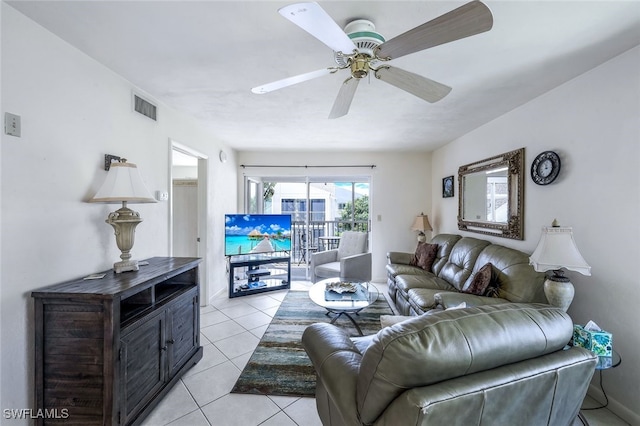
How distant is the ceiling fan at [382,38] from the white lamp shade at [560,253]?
1254mm

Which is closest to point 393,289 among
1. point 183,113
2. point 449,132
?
point 449,132

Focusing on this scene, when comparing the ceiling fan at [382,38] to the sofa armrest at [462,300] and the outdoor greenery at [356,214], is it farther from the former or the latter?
the outdoor greenery at [356,214]

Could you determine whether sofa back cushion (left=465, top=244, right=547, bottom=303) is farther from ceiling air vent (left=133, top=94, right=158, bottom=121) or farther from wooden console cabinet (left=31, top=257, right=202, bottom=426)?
ceiling air vent (left=133, top=94, right=158, bottom=121)

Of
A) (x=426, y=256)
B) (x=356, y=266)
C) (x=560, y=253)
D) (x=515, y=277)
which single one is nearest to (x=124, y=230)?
(x=356, y=266)

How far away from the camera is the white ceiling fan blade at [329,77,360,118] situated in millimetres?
1599

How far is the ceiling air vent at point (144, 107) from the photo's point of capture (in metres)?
2.25

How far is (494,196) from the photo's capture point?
9.94ft

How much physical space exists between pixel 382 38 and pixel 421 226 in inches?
141

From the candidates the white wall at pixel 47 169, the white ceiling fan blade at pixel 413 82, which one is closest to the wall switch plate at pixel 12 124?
the white wall at pixel 47 169

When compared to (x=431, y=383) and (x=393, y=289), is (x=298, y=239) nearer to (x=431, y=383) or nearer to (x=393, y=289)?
(x=393, y=289)

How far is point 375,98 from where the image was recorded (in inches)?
97.3

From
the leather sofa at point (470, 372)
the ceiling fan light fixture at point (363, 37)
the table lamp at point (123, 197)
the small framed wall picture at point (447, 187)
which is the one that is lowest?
the leather sofa at point (470, 372)

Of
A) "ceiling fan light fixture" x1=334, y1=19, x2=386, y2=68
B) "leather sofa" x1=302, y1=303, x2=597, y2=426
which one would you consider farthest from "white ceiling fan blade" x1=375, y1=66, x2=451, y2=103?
"leather sofa" x1=302, y1=303, x2=597, y2=426

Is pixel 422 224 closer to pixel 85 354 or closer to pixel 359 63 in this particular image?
pixel 359 63
